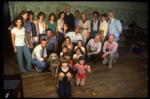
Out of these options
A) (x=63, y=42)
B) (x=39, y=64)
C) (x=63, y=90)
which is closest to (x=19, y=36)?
(x=39, y=64)

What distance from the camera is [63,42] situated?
384 cm

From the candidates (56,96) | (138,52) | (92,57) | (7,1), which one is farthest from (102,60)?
(7,1)

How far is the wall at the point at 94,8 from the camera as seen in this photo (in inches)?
217

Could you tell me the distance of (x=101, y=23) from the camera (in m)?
4.59

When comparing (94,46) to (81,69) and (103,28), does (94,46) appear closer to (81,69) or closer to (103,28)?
(103,28)

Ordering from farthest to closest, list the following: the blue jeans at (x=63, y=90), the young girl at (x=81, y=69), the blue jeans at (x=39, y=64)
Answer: the blue jeans at (x=39, y=64) → the young girl at (x=81, y=69) → the blue jeans at (x=63, y=90)

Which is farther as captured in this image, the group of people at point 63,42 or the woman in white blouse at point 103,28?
the woman in white blouse at point 103,28

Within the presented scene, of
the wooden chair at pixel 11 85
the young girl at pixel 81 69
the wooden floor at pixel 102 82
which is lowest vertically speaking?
the wooden floor at pixel 102 82

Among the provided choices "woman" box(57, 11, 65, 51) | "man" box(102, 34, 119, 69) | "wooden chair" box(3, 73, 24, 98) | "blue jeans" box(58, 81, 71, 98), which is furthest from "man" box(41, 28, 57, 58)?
"wooden chair" box(3, 73, 24, 98)

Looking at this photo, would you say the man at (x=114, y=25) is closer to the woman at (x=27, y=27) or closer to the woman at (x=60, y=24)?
the woman at (x=60, y=24)

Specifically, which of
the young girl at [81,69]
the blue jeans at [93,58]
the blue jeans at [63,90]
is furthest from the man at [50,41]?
the blue jeans at [63,90]

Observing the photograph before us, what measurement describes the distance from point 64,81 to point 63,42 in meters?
1.57

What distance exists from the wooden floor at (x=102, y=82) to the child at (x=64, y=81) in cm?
16

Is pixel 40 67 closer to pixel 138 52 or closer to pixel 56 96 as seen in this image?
pixel 56 96
